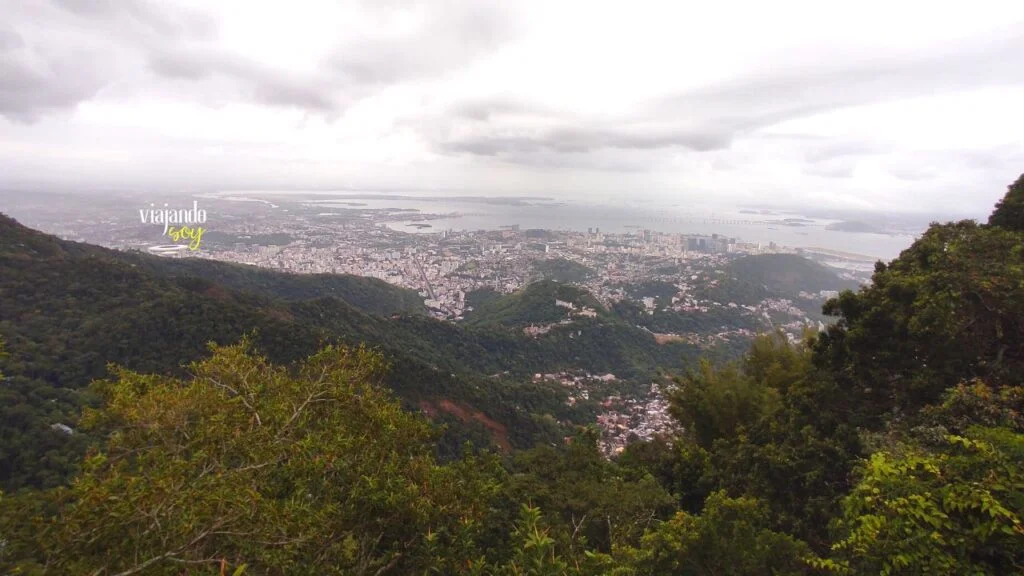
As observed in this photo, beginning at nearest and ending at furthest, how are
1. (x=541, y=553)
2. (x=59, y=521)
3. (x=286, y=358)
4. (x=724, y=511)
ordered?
1. (x=59, y=521)
2. (x=541, y=553)
3. (x=724, y=511)
4. (x=286, y=358)

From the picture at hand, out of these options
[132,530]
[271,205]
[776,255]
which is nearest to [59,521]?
[132,530]

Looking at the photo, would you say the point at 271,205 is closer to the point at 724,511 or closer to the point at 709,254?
the point at 709,254

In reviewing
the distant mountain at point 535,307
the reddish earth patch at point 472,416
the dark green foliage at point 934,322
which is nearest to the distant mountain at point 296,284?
the distant mountain at point 535,307

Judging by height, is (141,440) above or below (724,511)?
above

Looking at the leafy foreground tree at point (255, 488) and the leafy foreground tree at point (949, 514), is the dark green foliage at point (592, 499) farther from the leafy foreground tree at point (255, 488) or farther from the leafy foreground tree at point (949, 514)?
the leafy foreground tree at point (949, 514)

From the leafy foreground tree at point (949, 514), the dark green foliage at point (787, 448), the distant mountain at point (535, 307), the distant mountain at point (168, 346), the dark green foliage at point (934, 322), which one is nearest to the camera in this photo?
the leafy foreground tree at point (949, 514)

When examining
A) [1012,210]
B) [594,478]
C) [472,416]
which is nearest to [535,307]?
[472,416]

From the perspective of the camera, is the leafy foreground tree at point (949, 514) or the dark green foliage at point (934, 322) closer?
the leafy foreground tree at point (949, 514)
